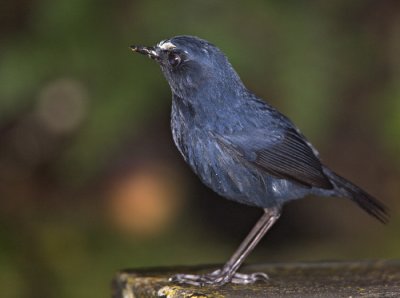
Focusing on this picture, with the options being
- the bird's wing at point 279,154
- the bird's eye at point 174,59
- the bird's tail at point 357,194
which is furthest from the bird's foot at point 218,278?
the bird's eye at point 174,59

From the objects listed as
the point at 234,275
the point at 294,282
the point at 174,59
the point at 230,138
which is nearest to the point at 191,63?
the point at 174,59

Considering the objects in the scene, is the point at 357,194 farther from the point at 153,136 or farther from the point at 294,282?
the point at 153,136

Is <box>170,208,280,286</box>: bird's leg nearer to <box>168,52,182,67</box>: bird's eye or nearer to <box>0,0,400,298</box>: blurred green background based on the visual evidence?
<box>168,52,182,67</box>: bird's eye

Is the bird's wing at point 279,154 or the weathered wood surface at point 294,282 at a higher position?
the bird's wing at point 279,154

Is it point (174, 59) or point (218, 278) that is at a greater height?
point (174, 59)

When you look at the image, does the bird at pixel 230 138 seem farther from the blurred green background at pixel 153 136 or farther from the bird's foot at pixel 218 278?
the blurred green background at pixel 153 136

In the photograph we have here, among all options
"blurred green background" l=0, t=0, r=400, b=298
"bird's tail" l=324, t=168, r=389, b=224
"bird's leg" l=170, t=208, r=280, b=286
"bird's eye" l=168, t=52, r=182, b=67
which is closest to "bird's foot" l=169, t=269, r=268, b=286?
"bird's leg" l=170, t=208, r=280, b=286
